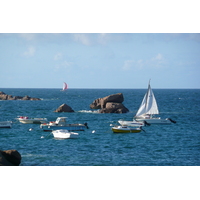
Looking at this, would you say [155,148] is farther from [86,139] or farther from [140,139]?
[86,139]

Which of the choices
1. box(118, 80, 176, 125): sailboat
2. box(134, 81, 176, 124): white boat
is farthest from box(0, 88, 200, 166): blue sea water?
box(134, 81, 176, 124): white boat

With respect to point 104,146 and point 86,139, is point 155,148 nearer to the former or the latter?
point 104,146

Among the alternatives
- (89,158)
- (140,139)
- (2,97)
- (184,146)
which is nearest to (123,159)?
(89,158)

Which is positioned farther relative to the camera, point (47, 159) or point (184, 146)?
point (184, 146)

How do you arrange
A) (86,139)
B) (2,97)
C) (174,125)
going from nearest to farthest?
(86,139) → (174,125) → (2,97)

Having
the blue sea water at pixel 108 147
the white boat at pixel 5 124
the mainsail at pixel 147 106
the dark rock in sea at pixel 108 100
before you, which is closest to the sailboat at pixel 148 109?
the mainsail at pixel 147 106

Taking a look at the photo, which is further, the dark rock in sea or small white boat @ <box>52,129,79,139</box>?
the dark rock in sea

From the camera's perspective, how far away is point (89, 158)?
3105 cm

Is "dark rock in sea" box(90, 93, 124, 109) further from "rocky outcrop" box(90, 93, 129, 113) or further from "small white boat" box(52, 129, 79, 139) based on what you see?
"small white boat" box(52, 129, 79, 139)

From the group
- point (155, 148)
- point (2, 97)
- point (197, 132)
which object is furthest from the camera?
point (2, 97)

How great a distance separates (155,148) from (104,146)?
16.6 ft

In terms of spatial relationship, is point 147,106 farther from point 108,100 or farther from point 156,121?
point 108,100

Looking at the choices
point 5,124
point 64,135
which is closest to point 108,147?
point 64,135

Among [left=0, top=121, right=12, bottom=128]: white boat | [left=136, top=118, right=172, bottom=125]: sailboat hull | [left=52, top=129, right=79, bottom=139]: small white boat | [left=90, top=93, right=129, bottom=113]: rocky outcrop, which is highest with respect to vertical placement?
[left=90, top=93, right=129, bottom=113]: rocky outcrop
